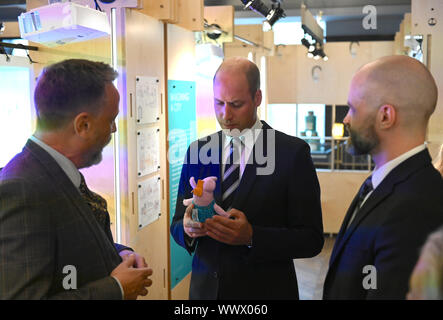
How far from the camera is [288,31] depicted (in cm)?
1360

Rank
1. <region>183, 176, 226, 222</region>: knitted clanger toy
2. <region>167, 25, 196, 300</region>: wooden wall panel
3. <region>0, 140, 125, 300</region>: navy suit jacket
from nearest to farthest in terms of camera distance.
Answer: <region>0, 140, 125, 300</region>: navy suit jacket
<region>183, 176, 226, 222</region>: knitted clanger toy
<region>167, 25, 196, 300</region>: wooden wall panel

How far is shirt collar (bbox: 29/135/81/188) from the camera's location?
1477 millimetres

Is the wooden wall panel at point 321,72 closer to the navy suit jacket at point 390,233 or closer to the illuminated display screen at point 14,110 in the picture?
the illuminated display screen at point 14,110

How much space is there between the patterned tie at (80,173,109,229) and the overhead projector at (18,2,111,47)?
0.95 meters

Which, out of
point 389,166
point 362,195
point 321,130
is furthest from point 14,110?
point 321,130

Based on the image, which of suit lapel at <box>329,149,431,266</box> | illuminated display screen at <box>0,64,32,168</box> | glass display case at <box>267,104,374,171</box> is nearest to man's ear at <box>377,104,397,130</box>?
suit lapel at <box>329,149,431,266</box>

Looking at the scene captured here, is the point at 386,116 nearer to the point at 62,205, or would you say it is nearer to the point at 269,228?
the point at 269,228

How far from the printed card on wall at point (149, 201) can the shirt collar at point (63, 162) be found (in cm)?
167

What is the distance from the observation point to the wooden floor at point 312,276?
5.32 meters

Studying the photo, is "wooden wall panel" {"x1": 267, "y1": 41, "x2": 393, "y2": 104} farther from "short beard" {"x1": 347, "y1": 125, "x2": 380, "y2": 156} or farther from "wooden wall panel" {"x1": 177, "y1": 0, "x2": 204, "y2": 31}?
"short beard" {"x1": 347, "y1": 125, "x2": 380, "y2": 156}

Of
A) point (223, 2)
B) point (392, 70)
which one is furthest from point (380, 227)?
point (223, 2)

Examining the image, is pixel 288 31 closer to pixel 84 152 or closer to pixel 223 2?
pixel 223 2

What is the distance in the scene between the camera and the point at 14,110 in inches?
113
